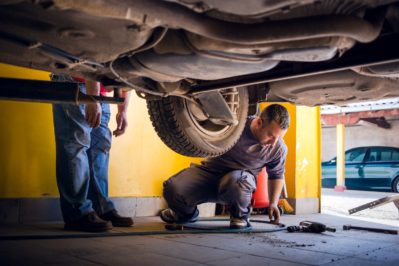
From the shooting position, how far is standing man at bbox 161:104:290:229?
2.49 m

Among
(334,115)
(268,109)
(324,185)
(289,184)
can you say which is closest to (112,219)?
(268,109)

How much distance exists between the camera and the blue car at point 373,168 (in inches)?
360

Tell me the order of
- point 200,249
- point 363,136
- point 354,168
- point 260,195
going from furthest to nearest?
point 363,136, point 354,168, point 260,195, point 200,249

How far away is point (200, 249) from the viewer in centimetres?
177

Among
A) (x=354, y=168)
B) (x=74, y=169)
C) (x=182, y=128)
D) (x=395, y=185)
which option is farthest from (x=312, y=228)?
(x=354, y=168)

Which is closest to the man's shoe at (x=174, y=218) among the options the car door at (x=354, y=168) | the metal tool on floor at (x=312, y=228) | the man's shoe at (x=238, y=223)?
the man's shoe at (x=238, y=223)

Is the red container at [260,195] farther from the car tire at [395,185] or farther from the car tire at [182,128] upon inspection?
the car tire at [395,185]

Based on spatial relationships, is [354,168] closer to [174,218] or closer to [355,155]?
[355,155]

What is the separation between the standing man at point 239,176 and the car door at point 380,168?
7.55 meters

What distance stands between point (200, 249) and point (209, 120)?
2.04 ft

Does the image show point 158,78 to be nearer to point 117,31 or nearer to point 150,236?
point 117,31

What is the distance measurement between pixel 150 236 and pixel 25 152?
3.40 feet

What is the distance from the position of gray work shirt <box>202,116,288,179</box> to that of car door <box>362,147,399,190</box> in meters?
7.53

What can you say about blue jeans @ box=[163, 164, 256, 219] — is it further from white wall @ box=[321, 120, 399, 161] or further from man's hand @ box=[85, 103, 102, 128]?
white wall @ box=[321, 120, 399, 161]
